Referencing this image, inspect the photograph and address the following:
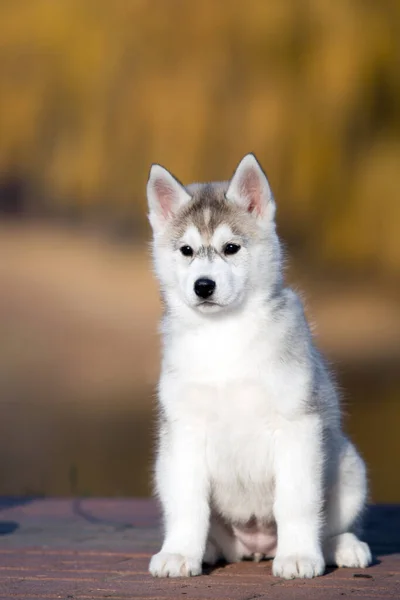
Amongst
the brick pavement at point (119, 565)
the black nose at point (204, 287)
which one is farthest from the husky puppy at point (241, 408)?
the brick pavement at point (119, 565)

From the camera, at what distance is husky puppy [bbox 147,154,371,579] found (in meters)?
3.71

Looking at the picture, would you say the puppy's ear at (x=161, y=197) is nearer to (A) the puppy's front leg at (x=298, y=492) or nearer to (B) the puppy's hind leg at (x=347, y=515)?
(A) the puppy's front leg at (x=298, y=492)

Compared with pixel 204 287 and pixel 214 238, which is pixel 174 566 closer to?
pixel 204 287

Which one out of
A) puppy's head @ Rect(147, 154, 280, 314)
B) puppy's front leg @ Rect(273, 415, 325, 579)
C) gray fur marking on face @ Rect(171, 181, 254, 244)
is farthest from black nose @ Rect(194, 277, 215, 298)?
puppy's front leg @ Rect(273, 415, 325, 579)

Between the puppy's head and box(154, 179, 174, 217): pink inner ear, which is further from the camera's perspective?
box(154, 179, 174, 217): pink inner ear

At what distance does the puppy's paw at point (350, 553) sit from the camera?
3914 millimetres

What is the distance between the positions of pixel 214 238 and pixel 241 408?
581 mm

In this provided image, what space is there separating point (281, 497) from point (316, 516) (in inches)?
5.2

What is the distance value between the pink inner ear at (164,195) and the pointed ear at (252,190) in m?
0.22

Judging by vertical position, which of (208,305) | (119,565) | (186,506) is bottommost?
(119,565)

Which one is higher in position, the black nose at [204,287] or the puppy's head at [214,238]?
Answer: the puppy's head at [214,238]

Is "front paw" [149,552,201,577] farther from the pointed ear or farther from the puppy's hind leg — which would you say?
the pointed ear

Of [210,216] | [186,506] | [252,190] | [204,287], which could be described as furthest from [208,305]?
[186,506]

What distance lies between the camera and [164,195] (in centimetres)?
Answer: 412
